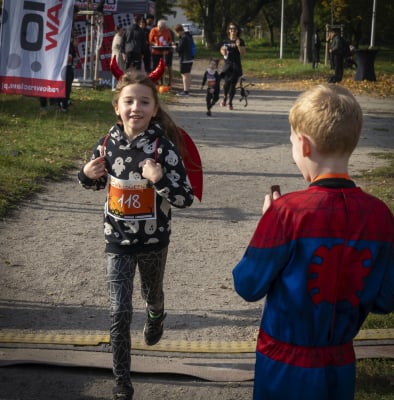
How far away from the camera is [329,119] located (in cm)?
272

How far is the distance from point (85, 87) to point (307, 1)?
20882 millimetres

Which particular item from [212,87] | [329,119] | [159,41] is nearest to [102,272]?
[329,119]

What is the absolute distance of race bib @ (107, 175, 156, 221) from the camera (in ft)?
14.1

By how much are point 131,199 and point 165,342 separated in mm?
1388

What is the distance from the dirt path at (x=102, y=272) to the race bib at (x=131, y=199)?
3.26 feet

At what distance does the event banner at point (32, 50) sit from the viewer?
1188 cm

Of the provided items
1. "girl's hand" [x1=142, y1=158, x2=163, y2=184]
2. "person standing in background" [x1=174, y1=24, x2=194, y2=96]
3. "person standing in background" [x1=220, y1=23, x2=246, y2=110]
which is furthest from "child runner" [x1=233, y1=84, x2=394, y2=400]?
"person standing in background" [x1=174, y1=24, x2=194, y2=96]

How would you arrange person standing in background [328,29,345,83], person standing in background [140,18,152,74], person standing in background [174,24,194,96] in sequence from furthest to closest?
person standing in background [328,29,345,83], person standing in background [174,24,194,96], person standing in background [140,18,152,74]

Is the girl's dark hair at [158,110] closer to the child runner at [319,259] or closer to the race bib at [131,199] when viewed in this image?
the race bib at [131,199]

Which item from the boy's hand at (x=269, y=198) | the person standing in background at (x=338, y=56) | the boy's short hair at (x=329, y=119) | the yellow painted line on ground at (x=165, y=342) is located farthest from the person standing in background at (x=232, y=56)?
the boy's short hair at (x=329, y=119)

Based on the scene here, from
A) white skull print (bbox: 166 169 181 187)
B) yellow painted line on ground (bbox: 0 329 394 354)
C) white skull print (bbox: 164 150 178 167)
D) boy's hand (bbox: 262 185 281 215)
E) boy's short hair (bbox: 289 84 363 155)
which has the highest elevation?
boy's short hair (bbox: 289 84 363 155)

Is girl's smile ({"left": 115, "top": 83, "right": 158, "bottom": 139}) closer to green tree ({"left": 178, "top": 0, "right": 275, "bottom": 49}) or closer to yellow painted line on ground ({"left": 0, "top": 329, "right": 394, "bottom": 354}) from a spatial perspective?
yellow painted line on ground ({"left": 0, "top": 329, "right": 394, "bottom": 354})

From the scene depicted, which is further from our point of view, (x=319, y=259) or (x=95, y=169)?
(x=95, y=169)

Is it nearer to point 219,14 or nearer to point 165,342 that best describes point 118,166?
point 165,342
